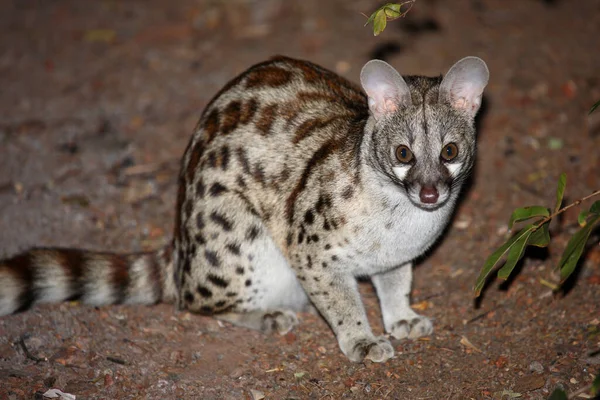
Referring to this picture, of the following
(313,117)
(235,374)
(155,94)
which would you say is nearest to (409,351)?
(235,374)

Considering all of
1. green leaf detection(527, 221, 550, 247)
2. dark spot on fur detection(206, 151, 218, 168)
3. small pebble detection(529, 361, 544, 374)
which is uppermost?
dark spot on fur detection(206, 151, 218, 168)

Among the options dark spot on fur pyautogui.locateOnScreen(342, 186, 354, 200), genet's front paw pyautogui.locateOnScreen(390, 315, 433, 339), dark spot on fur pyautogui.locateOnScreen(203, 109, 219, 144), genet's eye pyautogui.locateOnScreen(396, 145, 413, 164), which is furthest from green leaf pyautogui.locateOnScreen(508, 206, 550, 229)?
dark spot on fur pyautogui.locateOnScreen(203, 109, 219, 144)

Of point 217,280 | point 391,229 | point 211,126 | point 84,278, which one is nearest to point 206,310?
point 217,280

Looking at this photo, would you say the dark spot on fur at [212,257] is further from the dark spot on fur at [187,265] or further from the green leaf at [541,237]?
the green leaf at [541,237]

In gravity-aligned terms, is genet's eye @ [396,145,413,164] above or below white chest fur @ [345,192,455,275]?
above

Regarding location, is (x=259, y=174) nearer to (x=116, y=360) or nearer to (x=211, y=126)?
Result: (x=211, y=126)

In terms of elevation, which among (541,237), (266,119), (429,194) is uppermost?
(266,119)

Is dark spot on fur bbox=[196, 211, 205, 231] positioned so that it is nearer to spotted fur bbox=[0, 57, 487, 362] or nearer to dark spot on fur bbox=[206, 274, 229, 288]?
spotted fur bbox=[0, 57, 487, 362]
